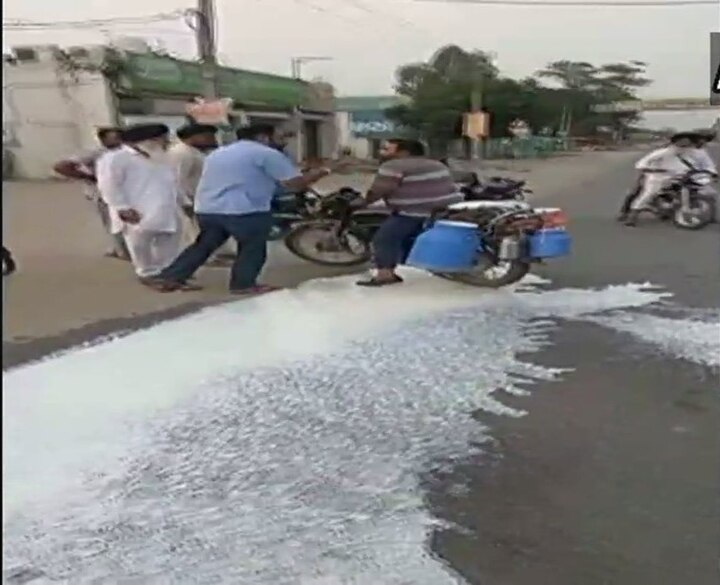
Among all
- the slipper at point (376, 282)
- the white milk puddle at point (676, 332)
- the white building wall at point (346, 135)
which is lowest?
the white milk puddle at point (676, 332)

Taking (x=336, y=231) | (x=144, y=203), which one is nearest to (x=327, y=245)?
(x=336, y=231)

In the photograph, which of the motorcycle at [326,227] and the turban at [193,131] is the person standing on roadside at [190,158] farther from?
the motorcycle at [326,227]

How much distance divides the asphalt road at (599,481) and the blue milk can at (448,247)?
1558 millimetres

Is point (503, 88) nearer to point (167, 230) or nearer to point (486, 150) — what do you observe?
point (486, 150)

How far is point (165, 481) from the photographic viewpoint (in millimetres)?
3531

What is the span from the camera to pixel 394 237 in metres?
7.71

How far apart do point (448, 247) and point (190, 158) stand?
7.82 ft

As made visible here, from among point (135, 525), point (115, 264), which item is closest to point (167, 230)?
point (115, 264)

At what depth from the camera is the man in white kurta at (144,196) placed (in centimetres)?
718

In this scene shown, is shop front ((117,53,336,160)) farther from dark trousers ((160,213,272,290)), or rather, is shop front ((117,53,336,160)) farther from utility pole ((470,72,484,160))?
utility pole ((470,72,484,160))

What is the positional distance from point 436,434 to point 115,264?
5074mm

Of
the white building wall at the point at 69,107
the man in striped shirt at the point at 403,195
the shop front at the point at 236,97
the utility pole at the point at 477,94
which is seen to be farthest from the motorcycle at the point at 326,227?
the utility pole at the point at 477,94

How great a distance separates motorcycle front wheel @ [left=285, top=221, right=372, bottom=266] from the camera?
859 centimetres

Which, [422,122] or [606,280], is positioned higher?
[422,122]
